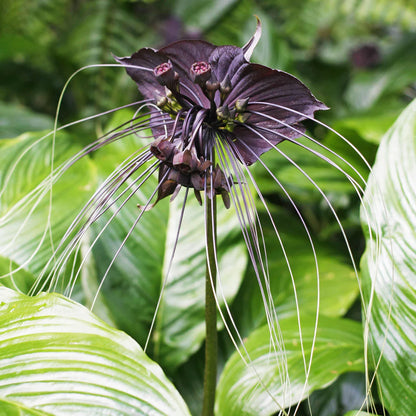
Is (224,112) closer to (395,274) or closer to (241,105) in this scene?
(241,105)

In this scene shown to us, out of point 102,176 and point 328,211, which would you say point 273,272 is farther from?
point 328,211

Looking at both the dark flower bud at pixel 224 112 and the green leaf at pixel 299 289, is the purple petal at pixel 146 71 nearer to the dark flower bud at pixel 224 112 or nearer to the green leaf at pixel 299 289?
the dark flower bud at pixel 224 112

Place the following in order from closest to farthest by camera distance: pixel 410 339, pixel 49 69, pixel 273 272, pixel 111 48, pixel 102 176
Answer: pixel 410 339, pixel 102 176, pixel 273 272, pixel 111 48, pixel 49 69

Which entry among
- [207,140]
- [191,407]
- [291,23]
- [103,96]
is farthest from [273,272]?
[291,23]

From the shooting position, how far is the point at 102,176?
0.81 meters

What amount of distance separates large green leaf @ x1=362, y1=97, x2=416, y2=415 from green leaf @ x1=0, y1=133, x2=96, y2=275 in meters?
0.46

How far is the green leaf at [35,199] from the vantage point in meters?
0.71

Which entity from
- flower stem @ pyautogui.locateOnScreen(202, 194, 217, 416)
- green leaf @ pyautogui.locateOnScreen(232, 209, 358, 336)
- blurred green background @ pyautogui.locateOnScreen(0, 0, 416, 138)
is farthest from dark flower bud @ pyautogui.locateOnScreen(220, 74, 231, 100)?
blurred green background @ pyautogui.locateOnScreen(0, 0, 416, 138)

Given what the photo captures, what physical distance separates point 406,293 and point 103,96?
1489 millimetres

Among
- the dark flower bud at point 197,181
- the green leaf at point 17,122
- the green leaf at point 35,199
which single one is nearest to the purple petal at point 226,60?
the dark flower bud at point 197,181

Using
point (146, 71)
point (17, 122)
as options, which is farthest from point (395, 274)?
point (17, 122)

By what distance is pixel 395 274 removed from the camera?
59 cm

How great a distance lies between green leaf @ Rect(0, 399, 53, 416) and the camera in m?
0.40

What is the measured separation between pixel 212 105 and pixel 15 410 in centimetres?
34
